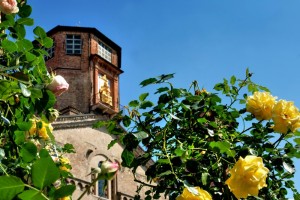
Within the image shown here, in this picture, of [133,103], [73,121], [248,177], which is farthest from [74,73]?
[248,177]

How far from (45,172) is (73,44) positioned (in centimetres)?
2070

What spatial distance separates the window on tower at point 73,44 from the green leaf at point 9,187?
2032 centimetres

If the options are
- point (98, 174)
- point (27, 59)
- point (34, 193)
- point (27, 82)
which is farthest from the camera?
point (27, 59)

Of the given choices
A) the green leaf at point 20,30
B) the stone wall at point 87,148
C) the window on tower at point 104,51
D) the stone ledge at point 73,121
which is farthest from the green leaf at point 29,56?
the window on tower at point 104,51

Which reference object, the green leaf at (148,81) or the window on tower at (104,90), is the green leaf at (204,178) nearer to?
the green leaf at (148,81)

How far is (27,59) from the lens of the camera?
205 centimetres

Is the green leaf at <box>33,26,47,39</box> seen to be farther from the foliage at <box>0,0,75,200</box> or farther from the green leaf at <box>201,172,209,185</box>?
the green leaf at <box>201,172,209,185</box>

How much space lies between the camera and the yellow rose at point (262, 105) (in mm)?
2158

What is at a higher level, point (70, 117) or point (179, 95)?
point (70, 117)

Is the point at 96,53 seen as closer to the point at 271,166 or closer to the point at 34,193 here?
the point at 271,166

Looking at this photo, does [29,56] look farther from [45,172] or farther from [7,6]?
[45,172]

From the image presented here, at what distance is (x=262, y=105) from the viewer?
2176mm

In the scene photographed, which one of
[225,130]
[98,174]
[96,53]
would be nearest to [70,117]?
[96,53]

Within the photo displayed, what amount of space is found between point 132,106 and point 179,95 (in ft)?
0.89
